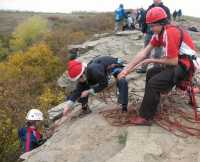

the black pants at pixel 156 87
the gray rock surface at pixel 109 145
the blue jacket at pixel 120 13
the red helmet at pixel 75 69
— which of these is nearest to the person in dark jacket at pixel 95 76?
the red helmet at pixel 75 69

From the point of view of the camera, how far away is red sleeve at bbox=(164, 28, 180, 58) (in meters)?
8.98

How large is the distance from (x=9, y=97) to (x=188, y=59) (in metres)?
18.7

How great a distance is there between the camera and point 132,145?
29.2 ft

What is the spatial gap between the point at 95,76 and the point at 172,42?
197cm

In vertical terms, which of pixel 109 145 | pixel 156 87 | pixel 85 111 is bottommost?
pixel 109 145

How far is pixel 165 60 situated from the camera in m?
9.23

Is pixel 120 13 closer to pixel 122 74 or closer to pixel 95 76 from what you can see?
pixel 95 76

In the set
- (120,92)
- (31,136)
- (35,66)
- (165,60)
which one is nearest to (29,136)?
(31,136)

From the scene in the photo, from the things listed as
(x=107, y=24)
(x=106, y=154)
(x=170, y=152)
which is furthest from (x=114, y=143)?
(x=107, y=24)

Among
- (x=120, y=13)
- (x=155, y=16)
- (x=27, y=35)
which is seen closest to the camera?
(x=155, y=16)

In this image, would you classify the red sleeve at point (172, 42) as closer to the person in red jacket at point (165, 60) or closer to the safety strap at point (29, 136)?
the person in red jacket at point (165, 60)

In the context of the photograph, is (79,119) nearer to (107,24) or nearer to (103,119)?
(103,119)

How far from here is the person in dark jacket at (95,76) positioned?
32.8 feet

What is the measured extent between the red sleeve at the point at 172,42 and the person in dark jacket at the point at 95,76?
140 centimetres
